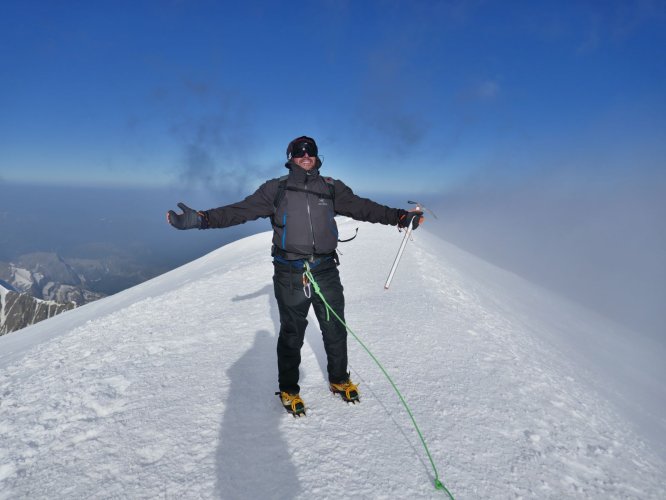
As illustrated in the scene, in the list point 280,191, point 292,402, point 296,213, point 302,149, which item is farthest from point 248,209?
point 292,402

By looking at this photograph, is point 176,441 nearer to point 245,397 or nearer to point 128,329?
point 245,397

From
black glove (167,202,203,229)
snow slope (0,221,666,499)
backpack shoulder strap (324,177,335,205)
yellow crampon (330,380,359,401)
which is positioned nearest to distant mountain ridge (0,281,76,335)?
snow slope (0,221,666,499)

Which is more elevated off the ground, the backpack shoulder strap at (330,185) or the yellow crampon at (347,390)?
the backpack shoulder strap at (330,185)

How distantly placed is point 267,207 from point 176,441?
3256mm

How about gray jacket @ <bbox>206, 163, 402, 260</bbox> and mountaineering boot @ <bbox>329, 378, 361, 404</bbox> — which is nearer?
gray jacket @ <bbox>206, 163, 402, 260</bbox>

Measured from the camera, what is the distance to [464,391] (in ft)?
17.2

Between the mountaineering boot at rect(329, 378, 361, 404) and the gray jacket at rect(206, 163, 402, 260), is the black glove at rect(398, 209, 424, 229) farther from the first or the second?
the mountaineering boot at rect(329, 378, 361, 404)

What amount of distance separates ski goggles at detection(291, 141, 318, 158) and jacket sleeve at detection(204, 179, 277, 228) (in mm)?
483

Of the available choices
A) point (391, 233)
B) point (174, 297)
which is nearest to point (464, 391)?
point (174, 297)

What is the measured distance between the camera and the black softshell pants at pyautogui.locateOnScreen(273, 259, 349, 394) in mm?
4512

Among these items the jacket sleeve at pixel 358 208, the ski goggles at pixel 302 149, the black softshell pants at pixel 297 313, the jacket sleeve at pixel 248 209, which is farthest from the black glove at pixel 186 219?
the jacket sleeve at pixel 358 208

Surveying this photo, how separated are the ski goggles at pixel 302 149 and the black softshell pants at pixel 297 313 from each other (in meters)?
1.55

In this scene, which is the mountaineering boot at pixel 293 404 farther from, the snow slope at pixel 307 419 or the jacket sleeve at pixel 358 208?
the jacket sleeve at pixel 358 208

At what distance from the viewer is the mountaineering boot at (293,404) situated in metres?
4.53
